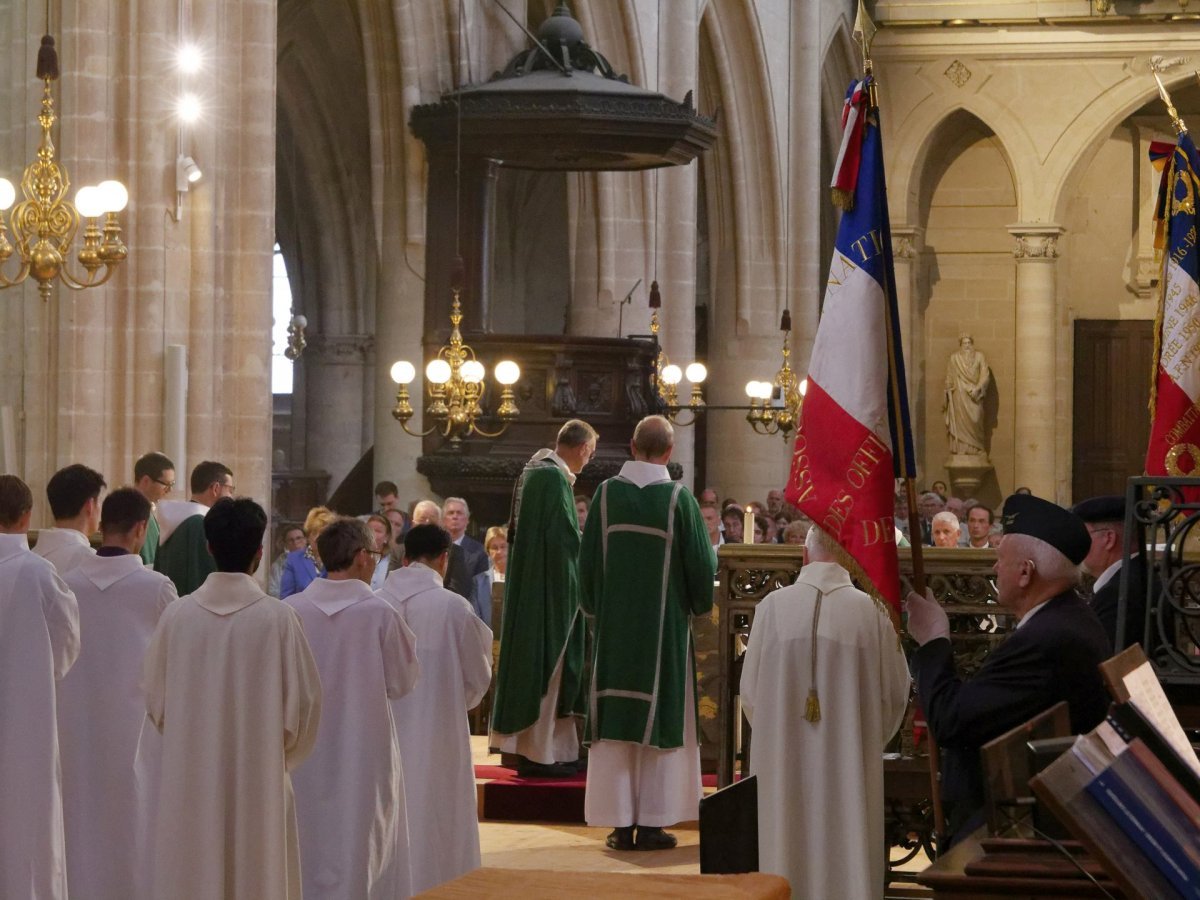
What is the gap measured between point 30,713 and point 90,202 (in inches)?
114

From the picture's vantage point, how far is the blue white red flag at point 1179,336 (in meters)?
7.67

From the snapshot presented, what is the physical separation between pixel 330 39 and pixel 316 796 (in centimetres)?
1775

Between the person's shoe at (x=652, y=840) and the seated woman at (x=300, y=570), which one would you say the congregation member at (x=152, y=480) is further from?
the seated woman at (x=300, y=570)

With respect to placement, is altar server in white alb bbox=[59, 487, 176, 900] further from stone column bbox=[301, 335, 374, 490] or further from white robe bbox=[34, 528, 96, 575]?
stone column bbox=[301, 335, 374, 490]

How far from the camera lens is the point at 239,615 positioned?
6023mm

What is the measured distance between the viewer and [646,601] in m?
8.76

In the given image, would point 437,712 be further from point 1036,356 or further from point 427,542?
point 1036,356

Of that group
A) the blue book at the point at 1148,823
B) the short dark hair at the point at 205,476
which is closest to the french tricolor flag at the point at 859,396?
the blue book at the point at 1148,823

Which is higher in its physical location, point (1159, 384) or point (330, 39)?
point (330, 39)

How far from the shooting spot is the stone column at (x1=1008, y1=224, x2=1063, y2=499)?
2864 centimetres

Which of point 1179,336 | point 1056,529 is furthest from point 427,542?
point 1056,529

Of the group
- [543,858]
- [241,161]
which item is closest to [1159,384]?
[543,858]

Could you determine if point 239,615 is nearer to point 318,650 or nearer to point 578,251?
point 318,650

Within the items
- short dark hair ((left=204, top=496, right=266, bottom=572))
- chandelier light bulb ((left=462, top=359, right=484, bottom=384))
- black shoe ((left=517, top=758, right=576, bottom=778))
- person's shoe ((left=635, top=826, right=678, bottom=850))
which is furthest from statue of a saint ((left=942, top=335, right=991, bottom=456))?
short dark hair ((left=204, top=496, right=266, bottom=572))
